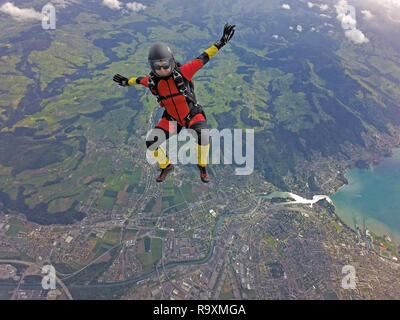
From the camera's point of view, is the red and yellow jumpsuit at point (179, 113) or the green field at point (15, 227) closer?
the red and yellow jumpsuit at point (179, 113)

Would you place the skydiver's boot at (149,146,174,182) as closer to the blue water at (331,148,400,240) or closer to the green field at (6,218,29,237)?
the green field at (6,218,29,237)

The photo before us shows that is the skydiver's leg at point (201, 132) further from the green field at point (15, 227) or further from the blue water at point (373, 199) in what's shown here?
the blue water at point (373, 199)

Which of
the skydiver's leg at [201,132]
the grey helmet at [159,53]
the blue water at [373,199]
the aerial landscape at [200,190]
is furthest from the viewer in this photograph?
the blue water at [373,199]

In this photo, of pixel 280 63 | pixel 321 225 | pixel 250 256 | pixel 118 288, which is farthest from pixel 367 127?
pixel 118 288

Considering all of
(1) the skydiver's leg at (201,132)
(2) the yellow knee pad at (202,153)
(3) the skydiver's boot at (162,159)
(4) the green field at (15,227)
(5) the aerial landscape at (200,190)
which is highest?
(1) the skydiver's leg at (201,132)

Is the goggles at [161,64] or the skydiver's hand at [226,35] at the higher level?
the skydiver's hand at [226,35]

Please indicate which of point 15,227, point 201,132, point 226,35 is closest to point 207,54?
point 226,35

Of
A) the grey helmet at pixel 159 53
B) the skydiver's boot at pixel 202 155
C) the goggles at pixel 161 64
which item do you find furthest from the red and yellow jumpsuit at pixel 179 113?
the grey helmet at pixel 159 53

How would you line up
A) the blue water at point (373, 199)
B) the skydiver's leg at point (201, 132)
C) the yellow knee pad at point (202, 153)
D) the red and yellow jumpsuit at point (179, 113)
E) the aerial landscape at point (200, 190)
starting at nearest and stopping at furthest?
the red and yellow jumpsuit at point (179, 113), the skydiver's leg at point (201, 132), the yellow knee pad at point (202, 153), the aerial landscape at point (200, 190), the blue water at point (373, 199)
